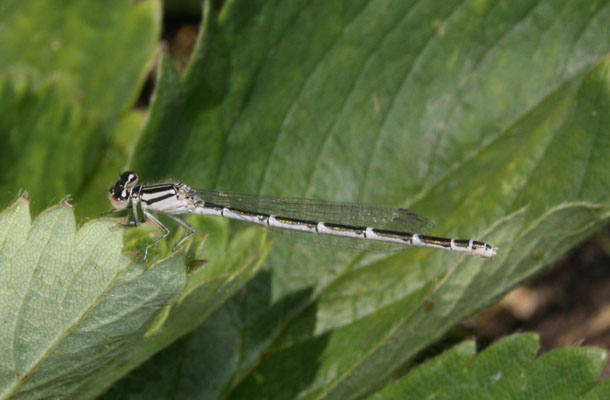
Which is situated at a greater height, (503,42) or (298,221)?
(503,42)

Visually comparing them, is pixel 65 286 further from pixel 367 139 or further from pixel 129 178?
pixel 367 139

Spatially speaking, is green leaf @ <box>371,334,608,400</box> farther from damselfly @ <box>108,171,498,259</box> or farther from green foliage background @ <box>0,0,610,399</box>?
damselfly @ <box>108,171,498,259</box>

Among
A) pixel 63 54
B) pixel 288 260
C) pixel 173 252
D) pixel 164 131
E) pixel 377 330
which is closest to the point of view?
pixel 173 252

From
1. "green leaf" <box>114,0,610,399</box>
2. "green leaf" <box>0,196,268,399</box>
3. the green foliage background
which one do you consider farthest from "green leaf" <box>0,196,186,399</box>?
"green leaf" <box>114,0,610,399</box>

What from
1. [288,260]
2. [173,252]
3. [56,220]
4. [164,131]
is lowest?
[173,252]

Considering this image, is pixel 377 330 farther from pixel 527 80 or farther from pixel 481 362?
pixel 527 80

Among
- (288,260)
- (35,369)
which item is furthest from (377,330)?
(35,369)

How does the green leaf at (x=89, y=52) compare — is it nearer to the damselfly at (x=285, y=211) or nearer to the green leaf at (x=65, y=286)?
the damselfly at (x=285, y=211)
